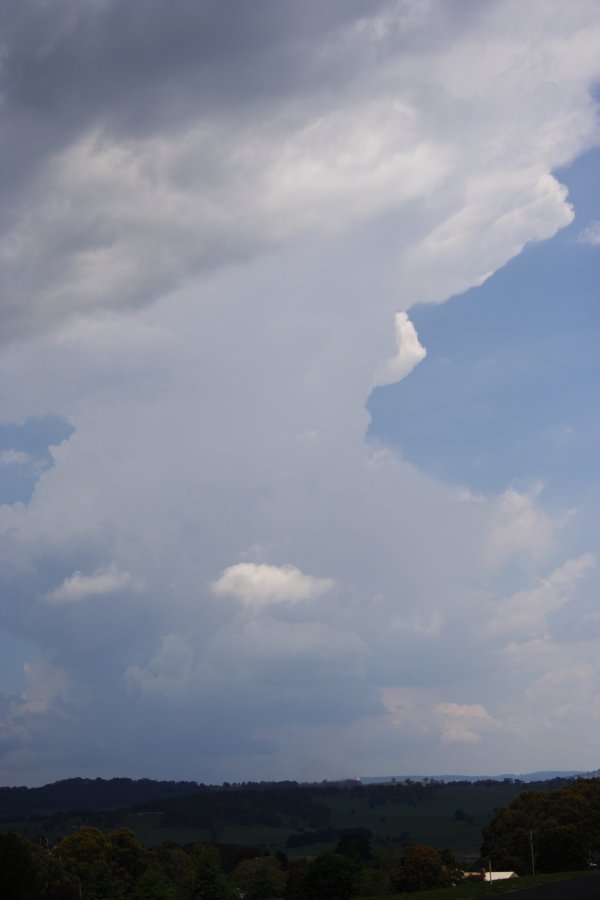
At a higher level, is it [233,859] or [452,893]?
[452,893]

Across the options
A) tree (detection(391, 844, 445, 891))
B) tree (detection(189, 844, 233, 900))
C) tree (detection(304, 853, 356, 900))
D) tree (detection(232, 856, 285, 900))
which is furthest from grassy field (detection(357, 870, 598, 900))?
tree (detection(232, 856, 285, 900))

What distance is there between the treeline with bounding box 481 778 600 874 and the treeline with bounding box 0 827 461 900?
18.7 feet

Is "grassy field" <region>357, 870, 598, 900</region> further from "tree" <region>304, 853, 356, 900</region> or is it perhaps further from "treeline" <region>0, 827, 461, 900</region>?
"tree" <region>304, 853, 356, 900</region>

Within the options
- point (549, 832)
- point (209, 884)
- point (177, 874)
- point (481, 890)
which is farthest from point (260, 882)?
point (481, 890)

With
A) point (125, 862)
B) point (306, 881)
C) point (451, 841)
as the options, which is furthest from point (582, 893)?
point (451, 841)

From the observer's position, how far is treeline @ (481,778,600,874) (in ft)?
253

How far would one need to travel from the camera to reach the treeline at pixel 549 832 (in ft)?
253

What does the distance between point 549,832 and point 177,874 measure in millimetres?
43669

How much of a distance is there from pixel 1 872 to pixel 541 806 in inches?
1811

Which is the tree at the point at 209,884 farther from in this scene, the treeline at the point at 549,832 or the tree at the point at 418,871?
the treeline at the point at 549,832

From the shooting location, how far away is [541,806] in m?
87.8

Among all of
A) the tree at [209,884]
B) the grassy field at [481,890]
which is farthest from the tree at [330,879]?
the grassy field at [481,890]

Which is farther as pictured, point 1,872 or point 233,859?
point 233,859

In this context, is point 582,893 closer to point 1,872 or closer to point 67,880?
point 1,872
